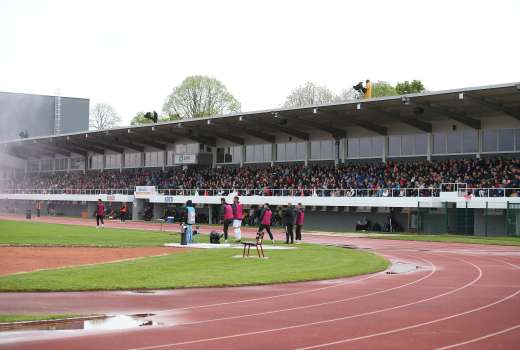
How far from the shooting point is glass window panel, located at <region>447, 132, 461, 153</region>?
50.9 meters

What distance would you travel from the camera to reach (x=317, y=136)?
61375 millimetres

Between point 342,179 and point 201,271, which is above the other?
point 342,179

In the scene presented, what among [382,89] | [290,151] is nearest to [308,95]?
[382,89]

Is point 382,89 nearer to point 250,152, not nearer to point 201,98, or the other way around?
point 201,98

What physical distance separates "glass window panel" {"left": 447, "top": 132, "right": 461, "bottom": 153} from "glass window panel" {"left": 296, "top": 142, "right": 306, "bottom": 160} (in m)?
15.3

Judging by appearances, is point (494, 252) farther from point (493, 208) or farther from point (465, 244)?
point (493, 208)

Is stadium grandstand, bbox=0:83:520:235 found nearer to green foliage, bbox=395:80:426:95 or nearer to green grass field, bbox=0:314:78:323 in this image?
green grass field, bbox=0:314:78:323

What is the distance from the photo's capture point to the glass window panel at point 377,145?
5619 cm

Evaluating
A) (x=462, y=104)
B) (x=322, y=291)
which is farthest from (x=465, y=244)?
(x=322, y=291)

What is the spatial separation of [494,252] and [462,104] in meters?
19.1

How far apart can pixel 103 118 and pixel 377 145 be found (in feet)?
210

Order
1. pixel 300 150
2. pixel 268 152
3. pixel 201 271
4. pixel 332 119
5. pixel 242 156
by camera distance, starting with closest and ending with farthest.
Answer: pixel 201 271 → pixel 332 119 → pixel 300 150 → pixel 268 152 → pixel 242 156

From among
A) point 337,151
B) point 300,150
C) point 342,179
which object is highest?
point 300,150

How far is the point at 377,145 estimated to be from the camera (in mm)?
56500
